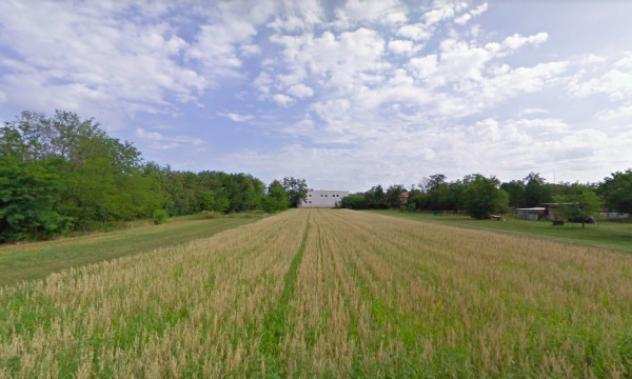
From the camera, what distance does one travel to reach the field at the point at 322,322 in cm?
479

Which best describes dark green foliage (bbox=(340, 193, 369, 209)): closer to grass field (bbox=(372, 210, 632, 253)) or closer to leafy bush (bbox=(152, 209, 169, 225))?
grass field (bbox=(372, 210, 632, 253))

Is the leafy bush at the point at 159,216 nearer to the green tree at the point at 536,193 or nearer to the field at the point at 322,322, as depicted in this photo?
the field at the point at 322,322

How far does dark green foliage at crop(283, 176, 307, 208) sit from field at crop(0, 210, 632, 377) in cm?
15136

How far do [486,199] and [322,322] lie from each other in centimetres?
6032

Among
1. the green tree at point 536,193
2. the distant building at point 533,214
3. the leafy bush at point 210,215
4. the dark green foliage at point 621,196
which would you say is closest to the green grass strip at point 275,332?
the dark green foliage at point 621,196

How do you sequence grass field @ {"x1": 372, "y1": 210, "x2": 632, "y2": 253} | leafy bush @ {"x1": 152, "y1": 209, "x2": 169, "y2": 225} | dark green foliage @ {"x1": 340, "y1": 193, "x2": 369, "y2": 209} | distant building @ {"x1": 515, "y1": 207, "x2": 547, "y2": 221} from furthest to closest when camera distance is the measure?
dark green foliage @ {"x1": 340, "y1": 193, "x2": 369, "y2": 209}
distant building @ {"x1": 515, "y1": 207, "x2": 547, "y2": 221}
leafy bush @ {"x1": 152, "y1": 209, "x2": 169, "y2": 225}
grass field @ {"x1": 372, "y1": 210, "x2": 632, "y2": 253}

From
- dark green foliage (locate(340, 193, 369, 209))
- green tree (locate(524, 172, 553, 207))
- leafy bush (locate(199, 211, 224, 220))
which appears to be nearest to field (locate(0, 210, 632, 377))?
leafy bush (locate(199, 211, 224, 220))

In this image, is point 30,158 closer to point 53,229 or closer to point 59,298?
point 53,229

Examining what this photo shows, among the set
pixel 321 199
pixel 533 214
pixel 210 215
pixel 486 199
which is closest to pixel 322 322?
pixel 486 199

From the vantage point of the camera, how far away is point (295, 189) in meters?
166

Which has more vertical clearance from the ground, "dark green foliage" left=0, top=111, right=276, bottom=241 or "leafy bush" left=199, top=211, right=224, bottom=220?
"dark green foliage" left=0, top=111, right=276, bottom=241

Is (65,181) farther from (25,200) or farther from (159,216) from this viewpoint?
(159,216)

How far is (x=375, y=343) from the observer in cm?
569

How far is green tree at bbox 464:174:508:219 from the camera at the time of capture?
190 feet
